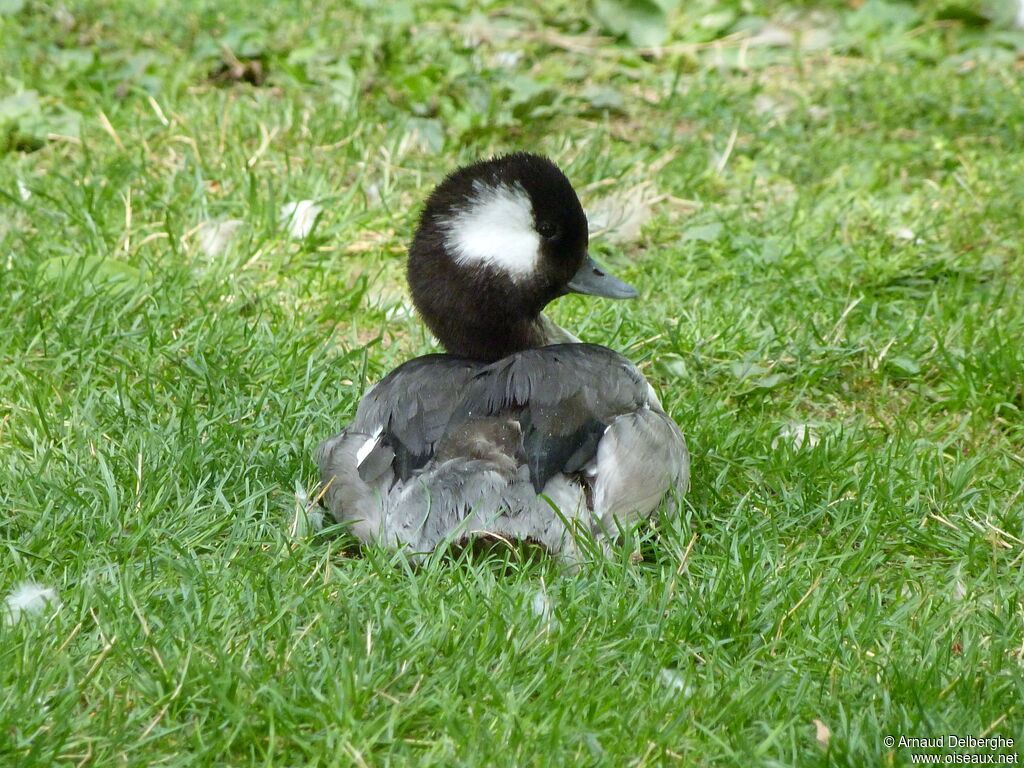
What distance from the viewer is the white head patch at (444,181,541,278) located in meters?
3.65

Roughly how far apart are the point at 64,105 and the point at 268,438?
2885mm

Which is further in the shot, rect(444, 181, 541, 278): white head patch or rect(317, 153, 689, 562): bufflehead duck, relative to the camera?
rect(444, 181, 541, 278): white head patch

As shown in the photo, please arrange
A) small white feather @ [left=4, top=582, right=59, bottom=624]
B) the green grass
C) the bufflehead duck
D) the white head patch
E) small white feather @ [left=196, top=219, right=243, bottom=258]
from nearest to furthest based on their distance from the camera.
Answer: the green grass < small white feather @ [left=4, top=582, right=59, bottom=624] < the bufflehead duck < the white head patch < small white feather @ [left=196, top=219, right=243, bottom=258]

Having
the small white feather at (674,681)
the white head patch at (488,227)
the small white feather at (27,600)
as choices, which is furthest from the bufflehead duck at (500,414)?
the small white feather at (27,600)

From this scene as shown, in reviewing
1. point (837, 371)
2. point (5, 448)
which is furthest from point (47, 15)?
point (837, 371)

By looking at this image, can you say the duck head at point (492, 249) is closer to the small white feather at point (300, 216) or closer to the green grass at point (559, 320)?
the green grass at point (559, 320)

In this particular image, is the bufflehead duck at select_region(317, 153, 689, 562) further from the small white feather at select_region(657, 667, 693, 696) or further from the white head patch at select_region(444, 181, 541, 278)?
the small white feather at select_region(657, 667, 693, 696)

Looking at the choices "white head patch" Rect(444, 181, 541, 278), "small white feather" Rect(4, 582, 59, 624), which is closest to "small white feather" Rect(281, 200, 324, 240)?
"white head patch" Rect(444, 181, 541, 278)

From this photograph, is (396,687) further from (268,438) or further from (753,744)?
(268,438)

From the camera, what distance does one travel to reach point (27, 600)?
307cm

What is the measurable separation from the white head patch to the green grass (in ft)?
2.72

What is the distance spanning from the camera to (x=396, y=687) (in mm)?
2816

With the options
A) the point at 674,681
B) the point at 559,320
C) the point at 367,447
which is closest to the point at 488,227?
the point at 367,447

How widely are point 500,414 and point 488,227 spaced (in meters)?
0.56
